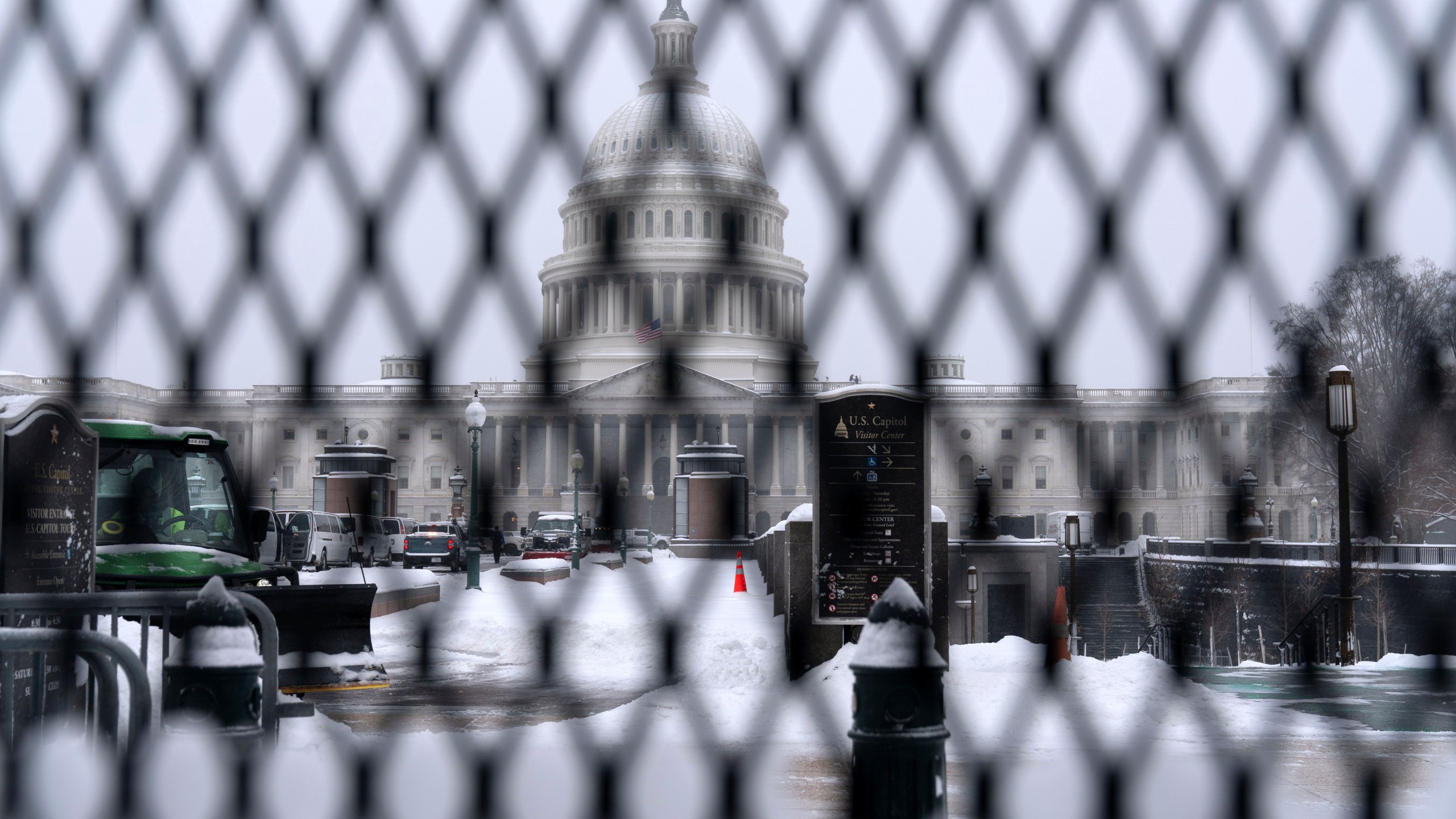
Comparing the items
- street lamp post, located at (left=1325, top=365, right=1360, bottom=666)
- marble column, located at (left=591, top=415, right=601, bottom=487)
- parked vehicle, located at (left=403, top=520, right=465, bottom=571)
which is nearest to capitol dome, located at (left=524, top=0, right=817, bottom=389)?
marble column, located at (left=591, top=415, right=601, bottom=487)

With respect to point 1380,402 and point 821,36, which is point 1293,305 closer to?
point 821,36

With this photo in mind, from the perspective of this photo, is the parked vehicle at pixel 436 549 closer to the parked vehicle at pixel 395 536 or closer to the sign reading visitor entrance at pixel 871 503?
the parked vehicle at pixel 395 536

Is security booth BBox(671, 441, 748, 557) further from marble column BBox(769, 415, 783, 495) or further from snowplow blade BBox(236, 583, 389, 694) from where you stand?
marble column BBox(769, 415, 783, 495)

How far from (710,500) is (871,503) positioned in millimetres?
29378

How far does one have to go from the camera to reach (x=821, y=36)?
307 cm

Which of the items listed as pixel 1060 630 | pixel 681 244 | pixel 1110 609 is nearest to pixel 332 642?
pixel 1060 630

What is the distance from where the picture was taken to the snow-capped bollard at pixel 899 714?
337cm

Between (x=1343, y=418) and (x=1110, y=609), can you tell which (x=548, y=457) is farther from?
(x=1110, y=609)

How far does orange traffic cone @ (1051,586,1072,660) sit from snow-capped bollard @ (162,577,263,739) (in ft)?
7.06

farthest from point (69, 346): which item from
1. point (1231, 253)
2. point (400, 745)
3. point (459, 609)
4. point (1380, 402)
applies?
point (459, 609)

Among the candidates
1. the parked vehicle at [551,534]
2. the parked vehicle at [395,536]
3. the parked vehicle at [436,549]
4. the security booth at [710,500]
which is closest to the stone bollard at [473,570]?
the parked vehicle at [436,549]

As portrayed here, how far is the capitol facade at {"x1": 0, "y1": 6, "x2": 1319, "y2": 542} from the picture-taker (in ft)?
11.1

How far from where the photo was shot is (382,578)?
28.0 meters

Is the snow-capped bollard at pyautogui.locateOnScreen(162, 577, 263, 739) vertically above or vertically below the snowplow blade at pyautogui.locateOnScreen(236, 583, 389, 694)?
above
